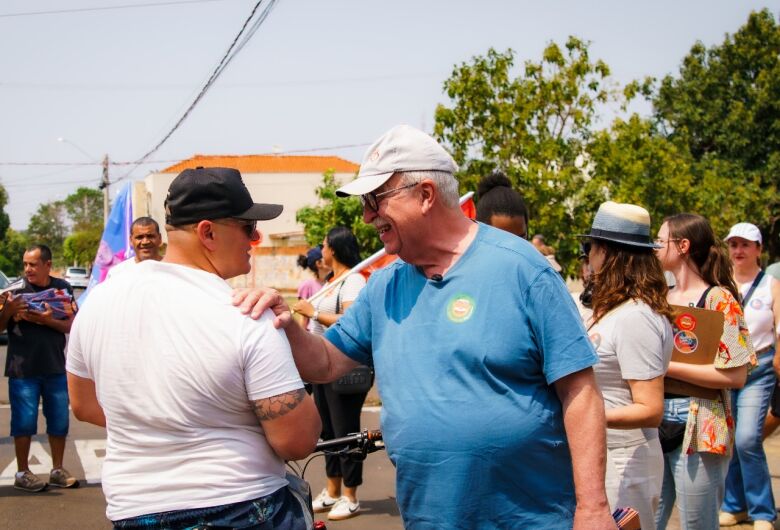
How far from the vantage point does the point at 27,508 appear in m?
6.81

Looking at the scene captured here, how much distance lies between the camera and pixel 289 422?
2.42 m

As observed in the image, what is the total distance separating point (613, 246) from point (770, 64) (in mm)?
31402

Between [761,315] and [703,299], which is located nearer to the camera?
[703,299]

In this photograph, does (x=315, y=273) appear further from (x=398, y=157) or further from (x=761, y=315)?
(x=398, y=157)

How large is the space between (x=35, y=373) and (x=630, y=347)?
5.67m

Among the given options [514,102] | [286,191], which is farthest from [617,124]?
[286,191]

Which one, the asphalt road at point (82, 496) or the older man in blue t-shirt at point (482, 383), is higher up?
the older man in blue t-shirt at point (482, 383)

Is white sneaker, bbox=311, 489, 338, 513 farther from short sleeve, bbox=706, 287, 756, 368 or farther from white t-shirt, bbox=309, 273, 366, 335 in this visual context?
short sleeve, bbox=706, 287, 756, 368

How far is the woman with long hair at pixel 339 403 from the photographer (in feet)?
21.0

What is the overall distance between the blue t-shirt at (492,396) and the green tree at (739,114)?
28.3 metres

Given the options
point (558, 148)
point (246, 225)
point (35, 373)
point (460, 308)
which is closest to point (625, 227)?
point (460, 308)

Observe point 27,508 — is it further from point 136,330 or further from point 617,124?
point 617,124

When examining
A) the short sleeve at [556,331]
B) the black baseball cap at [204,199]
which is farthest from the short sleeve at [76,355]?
the short sleeve at [556,331]

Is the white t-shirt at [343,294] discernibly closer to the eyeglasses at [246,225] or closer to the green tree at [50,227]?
the eyeglasses at [246,225]
